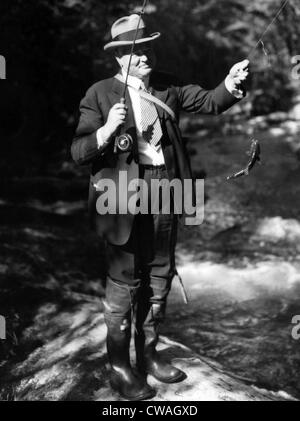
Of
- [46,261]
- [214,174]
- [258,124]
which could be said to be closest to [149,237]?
[46,261]

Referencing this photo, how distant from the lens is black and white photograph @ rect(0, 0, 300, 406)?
336cm

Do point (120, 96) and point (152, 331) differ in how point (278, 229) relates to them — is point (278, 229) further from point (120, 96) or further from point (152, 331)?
point (120, 96)

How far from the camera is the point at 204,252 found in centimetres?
733

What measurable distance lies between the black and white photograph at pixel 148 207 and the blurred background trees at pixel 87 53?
0.03m

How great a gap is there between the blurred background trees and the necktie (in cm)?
489

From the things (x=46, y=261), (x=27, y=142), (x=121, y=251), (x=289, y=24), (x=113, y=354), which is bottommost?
(x=113, y=354)

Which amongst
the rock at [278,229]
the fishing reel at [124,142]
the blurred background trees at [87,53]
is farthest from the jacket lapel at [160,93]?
the blurred background trees at [87,53]

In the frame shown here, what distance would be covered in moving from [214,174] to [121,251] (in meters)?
6.33

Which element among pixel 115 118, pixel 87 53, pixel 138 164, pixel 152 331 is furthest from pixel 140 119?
pixel 87 53

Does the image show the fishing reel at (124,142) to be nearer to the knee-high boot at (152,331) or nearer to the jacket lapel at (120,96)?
the jacket lapel at (120,96)

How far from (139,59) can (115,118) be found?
0.55 m

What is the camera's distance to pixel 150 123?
11.0 ft

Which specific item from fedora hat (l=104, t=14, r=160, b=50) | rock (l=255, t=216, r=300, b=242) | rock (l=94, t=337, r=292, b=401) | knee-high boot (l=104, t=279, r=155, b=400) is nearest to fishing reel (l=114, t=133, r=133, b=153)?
fedora hat (l=104, t=14, r=160, b=50)
